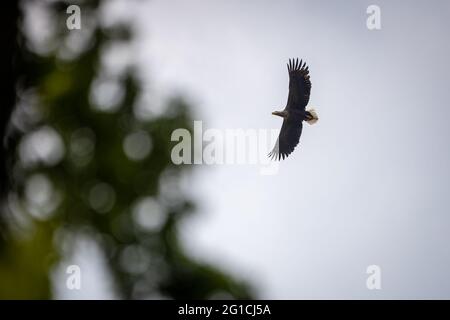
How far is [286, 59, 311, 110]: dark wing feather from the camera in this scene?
252 centimetres

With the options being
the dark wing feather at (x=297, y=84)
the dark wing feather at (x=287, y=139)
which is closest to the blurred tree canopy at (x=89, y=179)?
the dark wing feather at (x=287, y=139)

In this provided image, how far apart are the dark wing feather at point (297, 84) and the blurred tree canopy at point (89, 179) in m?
0.98

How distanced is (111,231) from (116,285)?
0.27m

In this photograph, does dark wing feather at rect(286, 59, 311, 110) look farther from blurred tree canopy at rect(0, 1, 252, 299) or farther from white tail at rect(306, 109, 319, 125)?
blurred tree canopy at rect(0, 1, 252, 299)

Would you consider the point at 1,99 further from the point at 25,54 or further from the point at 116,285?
the point at 116,285

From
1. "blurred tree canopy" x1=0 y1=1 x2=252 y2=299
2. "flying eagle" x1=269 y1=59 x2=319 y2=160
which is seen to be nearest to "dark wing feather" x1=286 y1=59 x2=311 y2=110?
"flying eagle" x1=269 y1=59 x2=319 y2=160

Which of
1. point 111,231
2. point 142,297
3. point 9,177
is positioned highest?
point 9,177

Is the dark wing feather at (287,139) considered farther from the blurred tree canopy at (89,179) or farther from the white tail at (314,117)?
the blurred tree canopy at (89,179)

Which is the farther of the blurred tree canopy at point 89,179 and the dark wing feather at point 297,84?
the dark wing feather at point 297,84

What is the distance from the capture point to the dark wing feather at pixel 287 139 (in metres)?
2.43

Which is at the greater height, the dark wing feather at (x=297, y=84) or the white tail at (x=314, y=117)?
the dark wing feather at (x=297, y=84)

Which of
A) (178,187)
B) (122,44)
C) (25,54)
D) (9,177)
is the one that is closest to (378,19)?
(122,44)

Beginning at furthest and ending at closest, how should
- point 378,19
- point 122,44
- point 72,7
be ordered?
point 378,19 < point 72,7 < point 122,44

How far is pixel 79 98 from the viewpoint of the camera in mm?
1217
